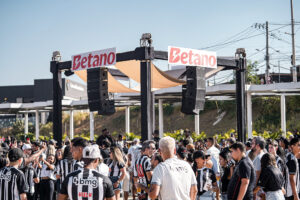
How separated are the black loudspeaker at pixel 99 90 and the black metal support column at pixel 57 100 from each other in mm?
1362

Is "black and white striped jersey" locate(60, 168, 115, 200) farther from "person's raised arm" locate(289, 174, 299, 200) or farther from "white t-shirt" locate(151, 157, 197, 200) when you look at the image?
"person's raised arm" locate(289, 174, 299, 200)

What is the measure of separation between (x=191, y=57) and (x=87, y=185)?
6.93 meters

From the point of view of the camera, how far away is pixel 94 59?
10672 mm

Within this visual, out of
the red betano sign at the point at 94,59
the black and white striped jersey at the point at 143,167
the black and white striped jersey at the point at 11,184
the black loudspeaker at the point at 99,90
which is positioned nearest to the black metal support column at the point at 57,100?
the red betano sign at the point at 94,59

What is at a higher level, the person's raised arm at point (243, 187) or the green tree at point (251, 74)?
the green tree at point (251, 74)

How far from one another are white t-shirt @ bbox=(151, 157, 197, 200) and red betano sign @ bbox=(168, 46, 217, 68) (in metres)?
5.87

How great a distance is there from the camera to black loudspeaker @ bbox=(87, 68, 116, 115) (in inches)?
428

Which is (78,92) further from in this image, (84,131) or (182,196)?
(182,196)

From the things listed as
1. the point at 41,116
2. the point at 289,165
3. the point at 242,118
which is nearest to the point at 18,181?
the point at 289,165

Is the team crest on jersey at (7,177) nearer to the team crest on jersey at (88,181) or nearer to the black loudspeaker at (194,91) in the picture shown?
the team crest on jersey at (88,181)

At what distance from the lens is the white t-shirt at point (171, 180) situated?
13.9 ft

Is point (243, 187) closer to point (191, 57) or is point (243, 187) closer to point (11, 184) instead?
point (11, 184)

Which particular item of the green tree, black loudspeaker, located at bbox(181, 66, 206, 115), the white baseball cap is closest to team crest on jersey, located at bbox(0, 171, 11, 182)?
the white baseball cap

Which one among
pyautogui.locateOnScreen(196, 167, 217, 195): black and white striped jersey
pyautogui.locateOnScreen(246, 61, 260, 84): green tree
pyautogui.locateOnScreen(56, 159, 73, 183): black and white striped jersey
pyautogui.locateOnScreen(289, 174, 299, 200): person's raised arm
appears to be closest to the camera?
pyautogui.locateOnScreen(196, 167, 217, 195): black and white striped jersey
